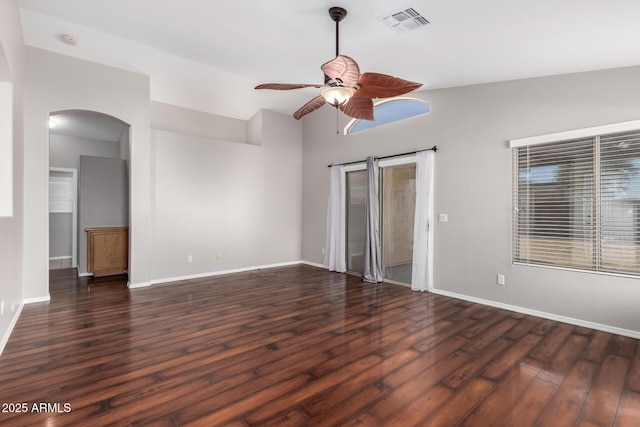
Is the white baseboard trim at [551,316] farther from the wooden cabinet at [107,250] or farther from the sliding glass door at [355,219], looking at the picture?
the wooden cabinet at [107,250]

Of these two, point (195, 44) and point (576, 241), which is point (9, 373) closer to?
point (195, 44)

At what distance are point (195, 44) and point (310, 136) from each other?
3503 millimetres

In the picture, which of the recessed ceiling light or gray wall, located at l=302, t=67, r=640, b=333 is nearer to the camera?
gray wall, located at l=302, t=67, r=640, b=333

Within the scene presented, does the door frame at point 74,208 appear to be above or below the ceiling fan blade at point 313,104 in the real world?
below

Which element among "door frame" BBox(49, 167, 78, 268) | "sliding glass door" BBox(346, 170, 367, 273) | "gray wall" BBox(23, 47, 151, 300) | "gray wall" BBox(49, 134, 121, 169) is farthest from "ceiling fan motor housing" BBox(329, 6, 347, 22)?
"door frame" BBox(49, 167, 78, 268)

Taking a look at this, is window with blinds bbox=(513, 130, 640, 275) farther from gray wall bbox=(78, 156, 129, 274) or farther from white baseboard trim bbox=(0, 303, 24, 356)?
gray wall bbox=(78, 156, 129, 274)

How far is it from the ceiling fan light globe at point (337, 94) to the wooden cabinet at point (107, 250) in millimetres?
5216

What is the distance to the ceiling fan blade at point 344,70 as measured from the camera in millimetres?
2490

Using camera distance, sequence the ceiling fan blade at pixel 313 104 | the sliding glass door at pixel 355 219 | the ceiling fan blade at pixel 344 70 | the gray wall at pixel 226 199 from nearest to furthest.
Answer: the ceiling fan blade at pixel 344 70, the ceiling fan blade at pixel 313 104, the gray wall at pixel 226 199, the sliding glass door at pixel 355 219

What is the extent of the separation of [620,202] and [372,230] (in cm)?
330

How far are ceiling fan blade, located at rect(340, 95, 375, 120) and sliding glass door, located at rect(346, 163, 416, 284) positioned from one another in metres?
2.25

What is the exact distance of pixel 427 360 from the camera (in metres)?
2.71

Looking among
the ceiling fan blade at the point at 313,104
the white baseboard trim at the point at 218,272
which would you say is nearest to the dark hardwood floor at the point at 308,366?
the white baseboard trim at the point at 218,272

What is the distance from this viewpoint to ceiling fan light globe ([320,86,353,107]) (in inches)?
110
